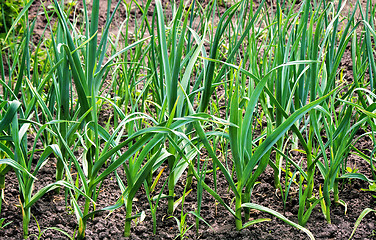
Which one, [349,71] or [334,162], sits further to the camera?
[349,71]

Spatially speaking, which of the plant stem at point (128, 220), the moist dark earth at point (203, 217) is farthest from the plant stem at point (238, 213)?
the plant stem at point (128, 220)

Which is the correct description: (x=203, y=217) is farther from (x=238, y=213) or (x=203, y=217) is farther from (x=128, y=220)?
(x=128, y=220)

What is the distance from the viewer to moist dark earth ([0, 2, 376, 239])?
166cm

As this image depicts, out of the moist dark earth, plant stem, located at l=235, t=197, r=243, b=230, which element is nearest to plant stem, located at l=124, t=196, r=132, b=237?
the moist dark earth

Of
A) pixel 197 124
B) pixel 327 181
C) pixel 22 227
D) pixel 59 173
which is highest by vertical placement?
pixel 197 124

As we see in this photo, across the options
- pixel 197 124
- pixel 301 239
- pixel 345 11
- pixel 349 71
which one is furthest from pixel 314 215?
pixel 345 11

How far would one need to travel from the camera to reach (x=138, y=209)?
71.1 inches

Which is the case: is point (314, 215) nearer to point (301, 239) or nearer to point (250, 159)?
point (301, 239)

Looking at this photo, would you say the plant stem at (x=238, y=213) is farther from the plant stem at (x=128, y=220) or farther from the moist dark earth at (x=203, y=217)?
the plant stem at (x=128, y=220)

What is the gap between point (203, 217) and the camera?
176cm

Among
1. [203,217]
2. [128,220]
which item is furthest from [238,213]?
[128,220]

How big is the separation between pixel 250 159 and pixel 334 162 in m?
0.32

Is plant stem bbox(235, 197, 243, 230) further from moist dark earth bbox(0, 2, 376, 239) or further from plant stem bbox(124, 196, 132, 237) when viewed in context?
plant stem bbox(124, 196, 132, 237)

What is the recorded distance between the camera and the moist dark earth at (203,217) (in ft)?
5.44
